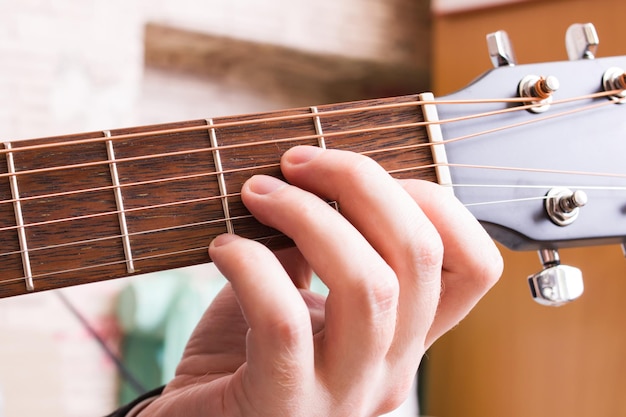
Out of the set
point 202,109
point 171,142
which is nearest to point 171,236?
point 171,142

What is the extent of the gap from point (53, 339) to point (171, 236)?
1.24 meters

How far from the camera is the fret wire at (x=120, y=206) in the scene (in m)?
0.45

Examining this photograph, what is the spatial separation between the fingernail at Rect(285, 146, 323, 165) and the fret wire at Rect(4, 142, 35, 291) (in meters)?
0.18

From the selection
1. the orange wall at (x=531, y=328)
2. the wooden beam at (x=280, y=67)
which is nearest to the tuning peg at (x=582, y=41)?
the orange wall at (x=531, y=328)

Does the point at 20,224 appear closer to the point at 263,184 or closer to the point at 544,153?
the point at 263,184

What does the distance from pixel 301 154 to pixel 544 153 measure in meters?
0.20

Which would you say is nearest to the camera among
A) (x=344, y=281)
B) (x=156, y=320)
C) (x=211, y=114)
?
(x=344, y=281)

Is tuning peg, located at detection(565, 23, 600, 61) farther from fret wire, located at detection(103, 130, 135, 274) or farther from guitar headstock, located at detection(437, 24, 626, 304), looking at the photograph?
fret wire, located at detection(103, 130, 135, 274)

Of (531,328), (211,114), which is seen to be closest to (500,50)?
(531,328)

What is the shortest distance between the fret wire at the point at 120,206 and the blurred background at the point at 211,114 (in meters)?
1.06

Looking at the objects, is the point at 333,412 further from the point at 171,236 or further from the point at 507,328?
the point at 507,328

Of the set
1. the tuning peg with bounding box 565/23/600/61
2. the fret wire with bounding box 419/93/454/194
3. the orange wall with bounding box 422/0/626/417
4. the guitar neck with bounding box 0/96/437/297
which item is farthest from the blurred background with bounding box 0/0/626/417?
the guitar neck with bounding box 0/96/437/297

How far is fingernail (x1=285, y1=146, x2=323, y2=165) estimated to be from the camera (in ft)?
1.50

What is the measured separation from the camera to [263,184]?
1.48 feet
